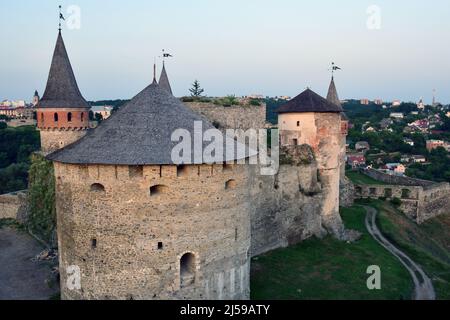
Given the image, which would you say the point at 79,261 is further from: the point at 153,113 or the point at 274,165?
the point at 274,165

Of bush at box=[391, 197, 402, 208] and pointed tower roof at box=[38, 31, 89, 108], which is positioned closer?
pointed tower roof at box=[38, 31, 89, 108]

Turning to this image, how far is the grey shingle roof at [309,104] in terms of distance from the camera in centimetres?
2941

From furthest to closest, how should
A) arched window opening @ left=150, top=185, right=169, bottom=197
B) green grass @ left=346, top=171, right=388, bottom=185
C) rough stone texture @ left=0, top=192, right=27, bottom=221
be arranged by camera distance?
green grass @ left=346, top=171, right=388, bottom=185, rough stone texture @ left=0, top=192, right=27, bottom=221, arched window opening @ left=150, top=185, right=169, bottom=197

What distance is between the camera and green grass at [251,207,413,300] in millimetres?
21188

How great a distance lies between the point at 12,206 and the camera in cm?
3841

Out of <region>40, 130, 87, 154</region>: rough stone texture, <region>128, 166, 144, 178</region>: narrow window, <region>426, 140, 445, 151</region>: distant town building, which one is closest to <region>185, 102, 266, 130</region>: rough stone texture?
<region>128, 166, 144, 178</region>: narrow window

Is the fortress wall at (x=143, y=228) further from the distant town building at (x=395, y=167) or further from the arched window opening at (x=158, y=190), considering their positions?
the distant town building at (x=395, y=167)

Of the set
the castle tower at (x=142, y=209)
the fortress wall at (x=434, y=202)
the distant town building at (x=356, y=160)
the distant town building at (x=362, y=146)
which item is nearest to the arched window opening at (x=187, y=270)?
the castle tower at (x=142, y=209)

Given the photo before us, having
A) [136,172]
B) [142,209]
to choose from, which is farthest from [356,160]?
[136,172]

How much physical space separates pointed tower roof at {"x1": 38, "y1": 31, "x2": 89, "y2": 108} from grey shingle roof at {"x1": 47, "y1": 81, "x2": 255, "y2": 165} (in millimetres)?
13760

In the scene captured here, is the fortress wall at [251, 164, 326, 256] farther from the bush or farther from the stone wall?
the stone wall

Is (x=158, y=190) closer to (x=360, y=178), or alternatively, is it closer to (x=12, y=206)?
(x=12, y=206)

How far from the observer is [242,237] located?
17.7 meters
